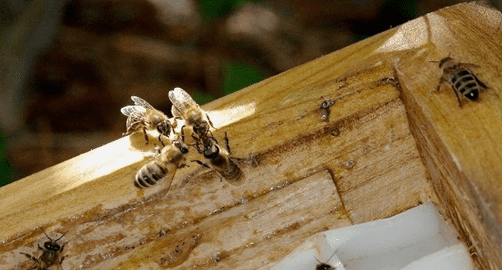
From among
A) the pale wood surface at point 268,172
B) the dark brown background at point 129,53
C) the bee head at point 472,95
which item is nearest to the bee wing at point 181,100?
the pale wood surface at point 268,172

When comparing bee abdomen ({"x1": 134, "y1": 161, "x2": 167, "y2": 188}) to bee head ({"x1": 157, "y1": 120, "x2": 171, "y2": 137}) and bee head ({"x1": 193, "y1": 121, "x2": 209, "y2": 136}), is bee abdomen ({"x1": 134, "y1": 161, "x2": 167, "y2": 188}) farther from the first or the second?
bee head ({"x1": 157, "y1": 120, "x2": 171, "y2": 137})

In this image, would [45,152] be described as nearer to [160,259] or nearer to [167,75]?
[167,75]

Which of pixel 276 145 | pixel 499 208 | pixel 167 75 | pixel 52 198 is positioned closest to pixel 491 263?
pixel 499 208

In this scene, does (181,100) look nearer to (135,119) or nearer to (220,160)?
(135,119)

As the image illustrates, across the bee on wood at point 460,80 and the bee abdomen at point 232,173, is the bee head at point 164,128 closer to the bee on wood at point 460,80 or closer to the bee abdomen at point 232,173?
the bee abdomen at point 232,173

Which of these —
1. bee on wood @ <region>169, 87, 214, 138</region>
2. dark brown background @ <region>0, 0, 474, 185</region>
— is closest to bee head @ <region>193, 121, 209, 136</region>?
bee on wood @ <region>169, 87, 214, 138</region>
